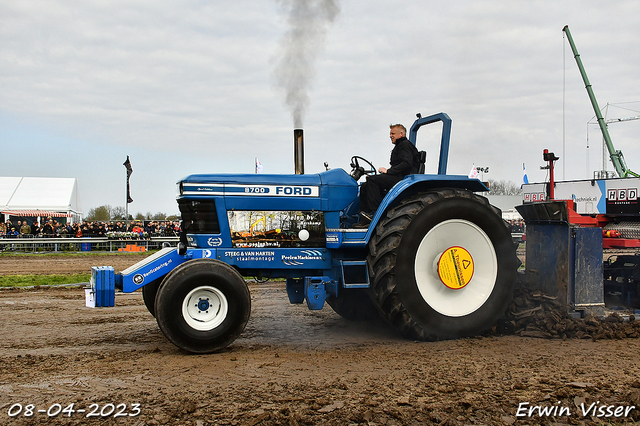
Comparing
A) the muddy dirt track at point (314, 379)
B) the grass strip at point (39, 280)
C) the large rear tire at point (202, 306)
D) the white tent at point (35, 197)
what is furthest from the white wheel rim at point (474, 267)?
the white tent at point (35, 197)

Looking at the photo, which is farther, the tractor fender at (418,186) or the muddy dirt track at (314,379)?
the tractor fender at (418,186)

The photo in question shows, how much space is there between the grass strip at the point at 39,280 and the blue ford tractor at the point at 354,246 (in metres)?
6.28

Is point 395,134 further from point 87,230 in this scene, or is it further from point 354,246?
point 87,230

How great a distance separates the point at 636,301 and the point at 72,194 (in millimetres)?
36726

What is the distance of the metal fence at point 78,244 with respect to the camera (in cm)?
2067

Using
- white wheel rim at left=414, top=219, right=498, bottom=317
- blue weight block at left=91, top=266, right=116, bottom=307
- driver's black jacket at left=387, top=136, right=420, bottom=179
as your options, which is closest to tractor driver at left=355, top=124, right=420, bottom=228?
driver's black jacket at left=387, top=136, right=420, bottom=179

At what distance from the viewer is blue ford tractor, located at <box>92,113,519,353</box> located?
5406mm

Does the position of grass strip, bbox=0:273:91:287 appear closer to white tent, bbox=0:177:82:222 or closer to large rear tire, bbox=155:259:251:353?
large rear tire, bbox=155:259:251:353

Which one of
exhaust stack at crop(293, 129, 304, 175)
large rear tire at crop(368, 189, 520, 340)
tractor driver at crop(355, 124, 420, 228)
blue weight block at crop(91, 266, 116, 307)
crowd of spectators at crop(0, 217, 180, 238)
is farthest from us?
crowd of spectators at crop(0, 217, 180, 238)

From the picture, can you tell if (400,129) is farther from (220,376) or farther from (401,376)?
(220,376)

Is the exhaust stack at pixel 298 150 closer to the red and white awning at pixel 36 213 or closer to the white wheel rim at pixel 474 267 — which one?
the white wheel rim at pixel 474 267

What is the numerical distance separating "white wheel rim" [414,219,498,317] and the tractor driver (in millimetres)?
707

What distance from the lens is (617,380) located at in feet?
13.6

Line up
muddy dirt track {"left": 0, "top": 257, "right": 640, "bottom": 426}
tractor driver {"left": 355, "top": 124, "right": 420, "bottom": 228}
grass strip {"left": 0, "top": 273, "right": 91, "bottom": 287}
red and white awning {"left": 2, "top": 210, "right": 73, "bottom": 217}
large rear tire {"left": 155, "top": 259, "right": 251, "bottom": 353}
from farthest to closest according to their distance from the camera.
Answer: red and white awning {"left": 2, "top": 210, "right": 73, "bottom": 217}
grass strip {"left": 0, "top": 273, "right": 91, "bottom": 287}
tractor driver {"left": 355, "top": 124, "right": 420, "bottom": 228}
large rear tire {"left": 155, "top": 259, "right": 251, "bottom": 353}
muddy dirt track {"left": 0, "top": 257, "right": 640, "bottom": 426}
